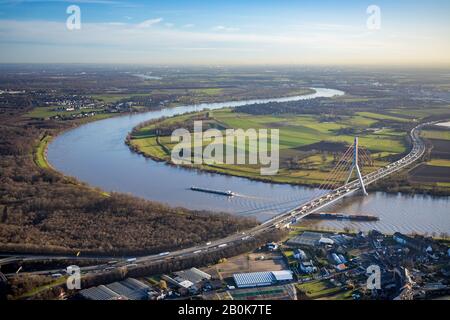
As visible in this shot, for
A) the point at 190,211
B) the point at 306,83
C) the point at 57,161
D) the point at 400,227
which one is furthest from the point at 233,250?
the point at 306,83

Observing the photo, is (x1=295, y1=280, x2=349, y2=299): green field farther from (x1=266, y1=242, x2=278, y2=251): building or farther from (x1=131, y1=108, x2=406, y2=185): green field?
(x1=131, y1=108, x2=406, y2=185): green field

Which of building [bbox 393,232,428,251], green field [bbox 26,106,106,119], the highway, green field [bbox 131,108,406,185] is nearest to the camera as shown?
the highway

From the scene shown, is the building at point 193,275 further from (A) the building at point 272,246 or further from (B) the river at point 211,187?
(B) the river at point 211,187

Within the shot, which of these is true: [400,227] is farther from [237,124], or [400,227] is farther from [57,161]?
[237,124]

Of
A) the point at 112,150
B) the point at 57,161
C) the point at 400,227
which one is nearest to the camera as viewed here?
the point at 400,227

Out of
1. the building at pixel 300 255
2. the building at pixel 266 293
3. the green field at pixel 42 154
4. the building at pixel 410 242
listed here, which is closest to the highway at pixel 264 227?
the building at pixel 300 255

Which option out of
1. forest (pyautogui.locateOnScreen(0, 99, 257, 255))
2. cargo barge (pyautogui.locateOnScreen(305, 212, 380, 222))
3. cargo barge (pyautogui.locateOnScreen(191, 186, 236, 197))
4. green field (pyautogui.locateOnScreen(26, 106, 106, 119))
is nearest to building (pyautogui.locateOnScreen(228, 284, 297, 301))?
forest (pyautogui.locateOnScreen(0, 99, 257, 255))
